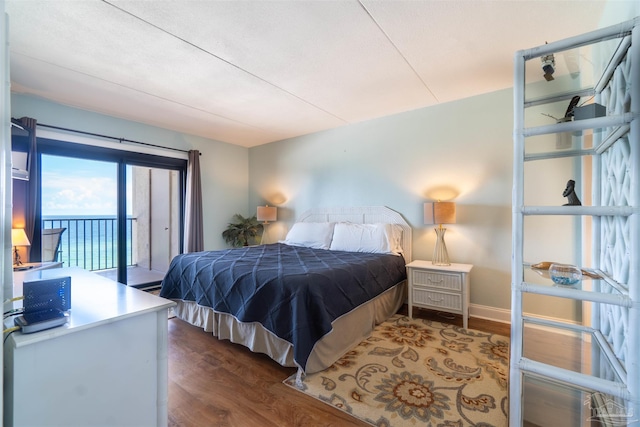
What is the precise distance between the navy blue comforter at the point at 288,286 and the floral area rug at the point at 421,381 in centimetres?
36

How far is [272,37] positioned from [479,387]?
9.32 ft

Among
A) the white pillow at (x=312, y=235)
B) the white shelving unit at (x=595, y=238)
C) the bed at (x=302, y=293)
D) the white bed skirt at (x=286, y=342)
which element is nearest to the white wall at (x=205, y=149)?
the white pillow at (x=312, y=235)

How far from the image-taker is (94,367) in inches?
40.9

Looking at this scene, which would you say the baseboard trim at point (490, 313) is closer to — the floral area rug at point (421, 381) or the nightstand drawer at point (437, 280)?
the floral area rug at point (421, 381)

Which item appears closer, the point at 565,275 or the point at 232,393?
the point at 565,275

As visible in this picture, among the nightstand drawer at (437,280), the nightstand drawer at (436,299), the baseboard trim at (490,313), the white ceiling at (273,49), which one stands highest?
the white ceiling at (273,49)

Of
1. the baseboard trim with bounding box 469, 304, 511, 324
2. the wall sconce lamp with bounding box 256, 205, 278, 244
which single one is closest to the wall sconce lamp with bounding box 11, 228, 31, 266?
the wall sconce lamp with bounding box 256, 205, 278, 244

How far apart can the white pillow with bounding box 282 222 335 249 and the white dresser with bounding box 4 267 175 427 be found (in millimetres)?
2583

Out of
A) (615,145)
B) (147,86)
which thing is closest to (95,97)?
(147,86)

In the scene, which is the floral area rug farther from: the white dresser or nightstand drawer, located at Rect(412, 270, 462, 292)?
the white dresser

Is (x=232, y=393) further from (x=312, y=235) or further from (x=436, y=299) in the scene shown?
(x=312, y=235)

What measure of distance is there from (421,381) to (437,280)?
1180 millimetres

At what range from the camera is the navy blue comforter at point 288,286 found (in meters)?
1.92


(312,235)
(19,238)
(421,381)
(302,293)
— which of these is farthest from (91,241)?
(421,381)
